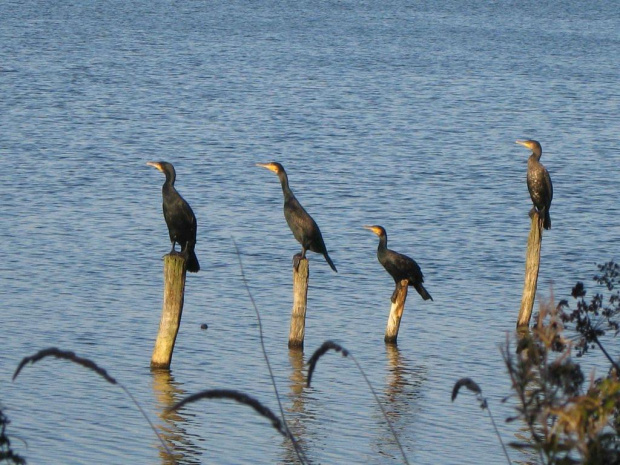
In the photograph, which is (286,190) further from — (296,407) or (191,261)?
(296,407)

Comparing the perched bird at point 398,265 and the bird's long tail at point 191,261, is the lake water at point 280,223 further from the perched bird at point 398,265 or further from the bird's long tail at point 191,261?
the bird's long tail at point 191,261

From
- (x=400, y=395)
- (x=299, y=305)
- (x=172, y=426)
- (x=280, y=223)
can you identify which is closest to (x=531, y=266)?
(x=400, y=395)

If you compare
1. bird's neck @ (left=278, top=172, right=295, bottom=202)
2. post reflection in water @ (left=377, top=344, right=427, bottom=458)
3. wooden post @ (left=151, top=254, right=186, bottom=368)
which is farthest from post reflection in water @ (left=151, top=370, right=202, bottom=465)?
bird's neck @ (left=278, top=172, right=295, bottom=202)

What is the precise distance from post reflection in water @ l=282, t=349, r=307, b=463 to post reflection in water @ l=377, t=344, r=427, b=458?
771mm

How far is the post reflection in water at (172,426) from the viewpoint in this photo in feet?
34.9

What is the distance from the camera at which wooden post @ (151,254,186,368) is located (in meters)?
12.4

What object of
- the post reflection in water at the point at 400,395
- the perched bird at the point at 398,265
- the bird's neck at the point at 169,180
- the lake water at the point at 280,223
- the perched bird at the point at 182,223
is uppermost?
the bird's neck at the point at 169,180

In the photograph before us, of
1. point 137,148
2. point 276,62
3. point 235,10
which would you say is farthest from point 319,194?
point 235,10

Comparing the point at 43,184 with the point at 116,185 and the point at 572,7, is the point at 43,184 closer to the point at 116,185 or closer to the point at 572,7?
the point at 116,185

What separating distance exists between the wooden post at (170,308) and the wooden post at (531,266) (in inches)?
192

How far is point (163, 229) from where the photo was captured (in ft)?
73.4

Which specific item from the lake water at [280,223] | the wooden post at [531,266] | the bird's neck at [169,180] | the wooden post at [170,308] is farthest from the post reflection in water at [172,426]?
the wooden post at [531,266]

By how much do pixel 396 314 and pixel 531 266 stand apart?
199cm

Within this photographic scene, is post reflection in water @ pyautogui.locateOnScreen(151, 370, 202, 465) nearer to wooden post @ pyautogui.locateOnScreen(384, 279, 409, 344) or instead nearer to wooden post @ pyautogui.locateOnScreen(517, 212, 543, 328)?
wooden post @ pyautogui.locateOnScreen(384, 279, 409, 344)
